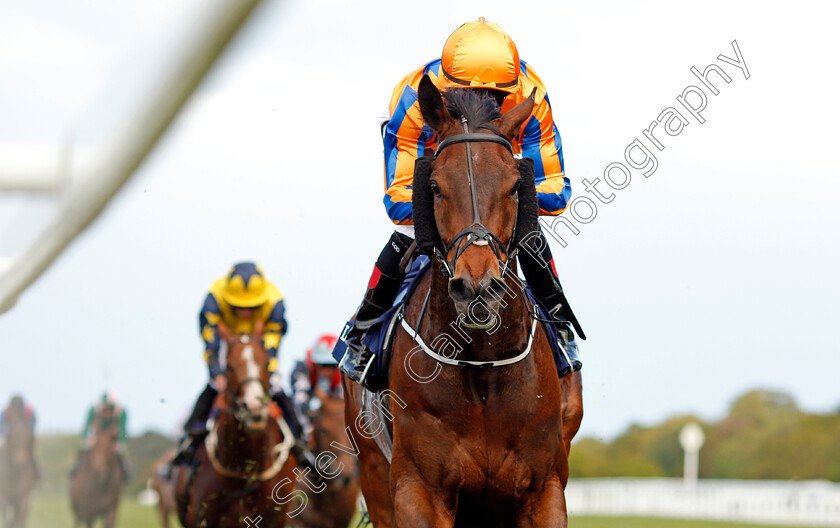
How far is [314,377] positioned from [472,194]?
8203 millimetres

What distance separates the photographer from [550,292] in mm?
4996

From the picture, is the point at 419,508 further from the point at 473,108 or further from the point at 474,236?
the point at 473,108

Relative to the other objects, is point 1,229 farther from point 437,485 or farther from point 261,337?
point 261,337

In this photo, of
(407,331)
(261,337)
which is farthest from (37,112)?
(261,337)

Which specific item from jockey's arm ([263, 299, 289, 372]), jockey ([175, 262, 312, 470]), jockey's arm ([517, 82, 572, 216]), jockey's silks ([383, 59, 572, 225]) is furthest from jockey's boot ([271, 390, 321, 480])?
jockey's arm ([517, 82, 572, 216])

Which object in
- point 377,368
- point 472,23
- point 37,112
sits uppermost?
point 472,23

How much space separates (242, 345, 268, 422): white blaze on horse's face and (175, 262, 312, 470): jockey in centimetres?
57

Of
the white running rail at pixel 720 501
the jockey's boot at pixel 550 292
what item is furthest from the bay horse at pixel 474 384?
the white running rail at pixel 720 501

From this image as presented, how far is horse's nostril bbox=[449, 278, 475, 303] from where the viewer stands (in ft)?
12.3

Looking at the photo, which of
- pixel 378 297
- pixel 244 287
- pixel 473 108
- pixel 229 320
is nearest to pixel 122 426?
pixel 229 320

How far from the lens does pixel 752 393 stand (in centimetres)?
4609

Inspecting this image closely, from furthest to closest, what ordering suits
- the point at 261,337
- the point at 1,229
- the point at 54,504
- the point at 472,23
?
1. the point at 54,504
2. the point at 261,337
3. the point at 472,23
4. the point at 1,229

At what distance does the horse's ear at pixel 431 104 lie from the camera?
4.27m

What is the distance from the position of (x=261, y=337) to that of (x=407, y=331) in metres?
4.19
